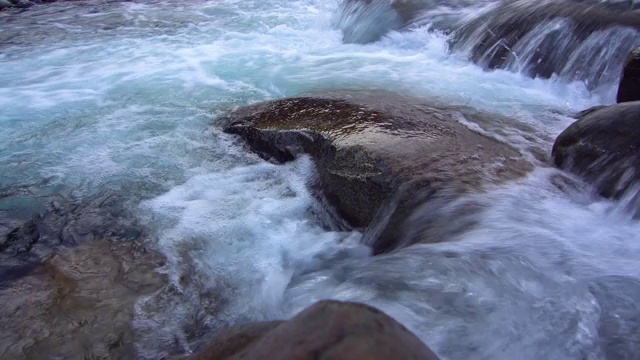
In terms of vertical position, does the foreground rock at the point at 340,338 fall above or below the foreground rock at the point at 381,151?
above

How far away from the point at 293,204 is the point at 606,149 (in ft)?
8.57

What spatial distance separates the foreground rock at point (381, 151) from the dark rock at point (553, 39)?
6.61ft

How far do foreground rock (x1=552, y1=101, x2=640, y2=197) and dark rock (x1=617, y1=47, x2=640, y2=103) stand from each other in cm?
99

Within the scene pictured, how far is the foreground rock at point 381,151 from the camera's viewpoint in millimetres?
3914

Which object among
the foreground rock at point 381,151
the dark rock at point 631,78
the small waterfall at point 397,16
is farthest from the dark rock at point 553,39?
the foreground rock at point 381,151

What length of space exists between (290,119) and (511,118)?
7.89ft

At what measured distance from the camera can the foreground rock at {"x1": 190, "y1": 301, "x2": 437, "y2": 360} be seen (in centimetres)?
156

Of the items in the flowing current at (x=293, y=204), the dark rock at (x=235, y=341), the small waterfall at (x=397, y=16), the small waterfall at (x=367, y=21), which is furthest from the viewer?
the small waterfall at (x=367, y=21)

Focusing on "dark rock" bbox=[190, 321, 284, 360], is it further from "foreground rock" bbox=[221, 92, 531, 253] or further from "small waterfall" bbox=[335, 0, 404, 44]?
"small waterfall" bbox=[335, 0, 404, 44]

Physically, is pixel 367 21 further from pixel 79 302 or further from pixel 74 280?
pixel 79 302

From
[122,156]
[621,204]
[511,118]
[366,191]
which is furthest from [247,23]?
[621,204]

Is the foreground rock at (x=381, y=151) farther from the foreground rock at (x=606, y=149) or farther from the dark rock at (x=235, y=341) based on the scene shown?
the dark rock at (x=235, y=341)

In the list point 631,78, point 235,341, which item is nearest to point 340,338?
point 235,341

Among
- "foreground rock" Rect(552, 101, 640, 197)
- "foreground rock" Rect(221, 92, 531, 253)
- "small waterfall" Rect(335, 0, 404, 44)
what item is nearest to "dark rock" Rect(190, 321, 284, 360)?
"foreground rock" Rect(221, 92, 531, 253)
